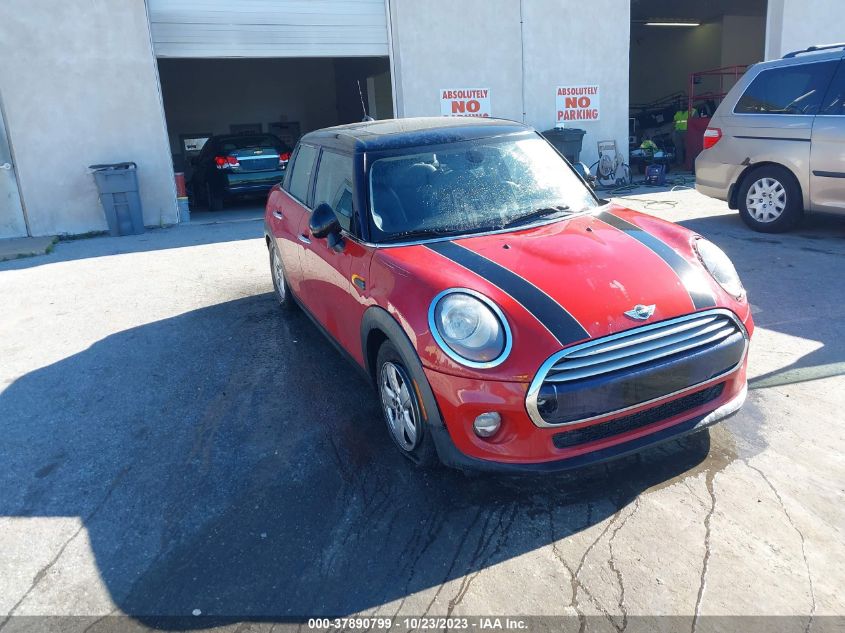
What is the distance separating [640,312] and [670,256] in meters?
0.57

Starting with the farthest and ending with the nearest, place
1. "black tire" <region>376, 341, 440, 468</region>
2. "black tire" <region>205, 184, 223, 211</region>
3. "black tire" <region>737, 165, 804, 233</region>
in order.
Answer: "black tire" <region>205, 184, 223, 211</region>
"black tire" <region>737, 165, 804, 233</region>
"black tire" <region>376, 341, 440, 468</region>

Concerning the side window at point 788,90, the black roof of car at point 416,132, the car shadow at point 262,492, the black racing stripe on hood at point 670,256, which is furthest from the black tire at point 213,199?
the black racing stripe on hood at point 670,256

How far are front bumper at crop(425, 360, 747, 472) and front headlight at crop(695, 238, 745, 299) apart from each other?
59 cm

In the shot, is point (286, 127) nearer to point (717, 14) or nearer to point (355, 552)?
point (717, 14)

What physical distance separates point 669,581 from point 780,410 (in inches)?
67.5

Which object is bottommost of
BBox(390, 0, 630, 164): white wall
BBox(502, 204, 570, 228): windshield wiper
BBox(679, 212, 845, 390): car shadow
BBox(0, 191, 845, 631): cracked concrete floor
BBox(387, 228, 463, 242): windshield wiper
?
BBox(0, 191, 845, 631): cracked concrete floor

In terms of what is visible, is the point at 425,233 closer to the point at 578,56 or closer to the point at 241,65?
the point at 578,56

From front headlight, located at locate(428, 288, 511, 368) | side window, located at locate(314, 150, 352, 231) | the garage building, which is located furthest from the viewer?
the garage building

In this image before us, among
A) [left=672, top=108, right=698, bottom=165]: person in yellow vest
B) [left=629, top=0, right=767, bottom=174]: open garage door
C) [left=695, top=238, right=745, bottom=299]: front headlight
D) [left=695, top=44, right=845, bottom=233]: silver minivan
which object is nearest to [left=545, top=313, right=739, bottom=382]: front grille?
[left=695, top=238, right=745, bottom=299]: front headlight

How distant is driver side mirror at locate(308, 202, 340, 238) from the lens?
381 cm

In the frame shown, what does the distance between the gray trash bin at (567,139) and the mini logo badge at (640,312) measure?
1046 cm

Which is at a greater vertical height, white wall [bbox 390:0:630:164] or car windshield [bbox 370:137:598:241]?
white wall [bbox 390:0:630:164]

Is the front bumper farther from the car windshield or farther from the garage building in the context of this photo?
the garage building

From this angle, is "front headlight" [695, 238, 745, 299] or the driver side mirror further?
the driver side mirror
